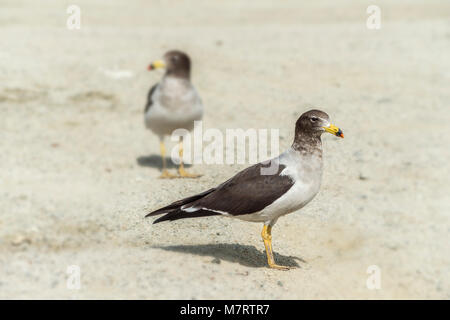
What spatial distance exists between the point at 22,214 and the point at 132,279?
2703 millimetres

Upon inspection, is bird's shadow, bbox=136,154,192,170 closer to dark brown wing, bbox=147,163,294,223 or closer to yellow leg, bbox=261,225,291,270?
dark brown wing, bbox=147,163,294,223

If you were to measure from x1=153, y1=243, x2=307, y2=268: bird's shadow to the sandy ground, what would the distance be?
3 cm

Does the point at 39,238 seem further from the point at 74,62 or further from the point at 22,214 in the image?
the point at 74,62

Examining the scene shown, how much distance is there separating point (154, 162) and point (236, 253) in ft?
14.5

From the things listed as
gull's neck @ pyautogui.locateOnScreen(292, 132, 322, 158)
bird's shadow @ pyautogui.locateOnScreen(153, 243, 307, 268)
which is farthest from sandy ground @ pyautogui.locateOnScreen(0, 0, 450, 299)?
gull's neck @ pyautogui.locateOnScreen(292, 132, 322, 158)

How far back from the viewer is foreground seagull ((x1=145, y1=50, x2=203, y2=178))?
9977mm

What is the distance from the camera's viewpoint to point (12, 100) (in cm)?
1295

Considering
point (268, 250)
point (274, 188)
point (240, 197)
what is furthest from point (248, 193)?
point (268, 250)

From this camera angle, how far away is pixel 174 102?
997 cm

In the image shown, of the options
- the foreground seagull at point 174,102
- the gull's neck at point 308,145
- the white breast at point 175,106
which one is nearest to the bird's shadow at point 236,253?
the gull's neck at point 308,145

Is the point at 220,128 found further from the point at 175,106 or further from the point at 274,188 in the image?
the point at 274,188

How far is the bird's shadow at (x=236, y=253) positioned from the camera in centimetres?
669

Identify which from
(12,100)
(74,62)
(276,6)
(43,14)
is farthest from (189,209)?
(276,6)

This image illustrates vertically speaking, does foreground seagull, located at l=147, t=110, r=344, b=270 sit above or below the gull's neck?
below
